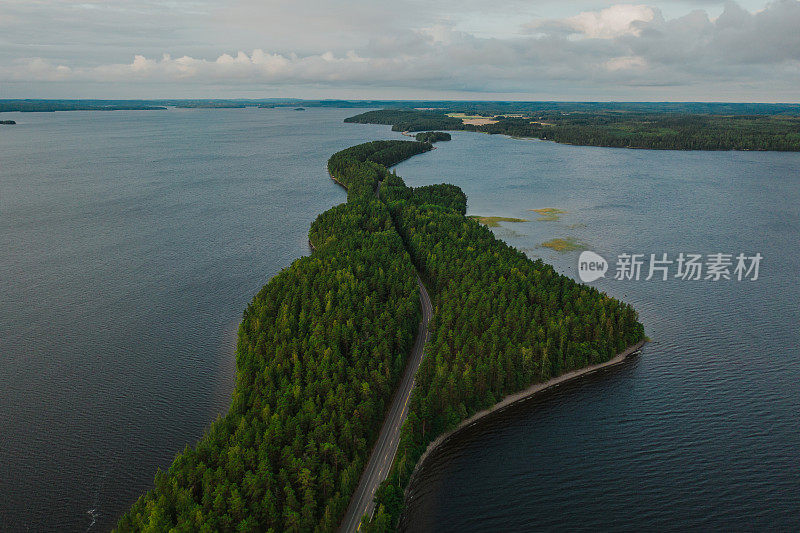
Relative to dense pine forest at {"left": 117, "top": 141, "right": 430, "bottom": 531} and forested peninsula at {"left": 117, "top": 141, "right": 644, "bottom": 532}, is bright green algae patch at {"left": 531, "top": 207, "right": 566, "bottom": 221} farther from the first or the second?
dense pine forest at {"left": 117, "top": 141, "right": 430, "bottom": 531}

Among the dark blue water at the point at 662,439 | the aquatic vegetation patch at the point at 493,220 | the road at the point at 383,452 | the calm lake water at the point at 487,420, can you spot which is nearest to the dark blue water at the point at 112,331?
the calm lake water at the point at 487,420

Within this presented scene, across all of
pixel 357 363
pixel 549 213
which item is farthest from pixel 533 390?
pixel 549 213

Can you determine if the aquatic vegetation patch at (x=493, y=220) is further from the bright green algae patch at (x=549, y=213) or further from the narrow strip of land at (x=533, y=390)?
the narrow strip of land at (x=533, y=390)

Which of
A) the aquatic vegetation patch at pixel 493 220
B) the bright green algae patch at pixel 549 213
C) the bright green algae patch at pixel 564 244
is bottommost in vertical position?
the bright green algae patch at pixel 564 244

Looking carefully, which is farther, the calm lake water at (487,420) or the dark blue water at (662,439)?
the calm lake water at (487,420)

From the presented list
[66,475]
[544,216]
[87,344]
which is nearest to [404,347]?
[66,475]

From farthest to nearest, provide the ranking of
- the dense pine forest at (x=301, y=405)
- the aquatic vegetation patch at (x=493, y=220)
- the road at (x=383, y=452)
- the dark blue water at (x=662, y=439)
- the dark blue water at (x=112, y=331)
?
the aquatic vegetation patch at (x=493, y=220) < the dark blue water at (x=112, y=331) < the dark blue water at (x=662, y=439) < the road at (x=383, y=452) < the dense pine forest at (x=301, y=405)

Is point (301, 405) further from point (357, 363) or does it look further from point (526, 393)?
point (526, 393)
